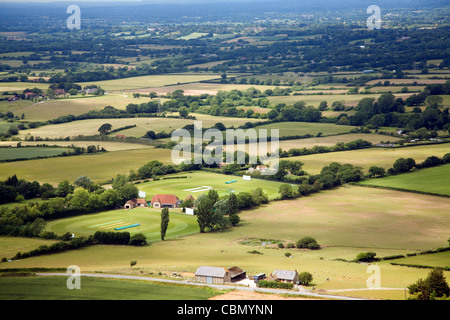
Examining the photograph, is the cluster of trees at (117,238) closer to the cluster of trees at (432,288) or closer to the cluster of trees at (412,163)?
the cluster of trees at (432,288)

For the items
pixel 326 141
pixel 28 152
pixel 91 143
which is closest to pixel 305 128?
pixel 326 141

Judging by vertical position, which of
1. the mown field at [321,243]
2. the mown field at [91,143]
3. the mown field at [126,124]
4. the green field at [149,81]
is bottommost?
the mown field at [321,243]

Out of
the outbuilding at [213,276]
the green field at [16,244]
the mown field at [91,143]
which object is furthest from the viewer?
the mown field at [91,143]

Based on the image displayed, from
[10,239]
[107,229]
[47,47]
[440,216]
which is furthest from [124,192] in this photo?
[47,47]

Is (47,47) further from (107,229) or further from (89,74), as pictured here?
(107,229)

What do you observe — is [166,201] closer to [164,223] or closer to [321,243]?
[164,223]

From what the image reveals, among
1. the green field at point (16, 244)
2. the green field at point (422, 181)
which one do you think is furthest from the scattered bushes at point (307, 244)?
the green field at point (422, 181)
